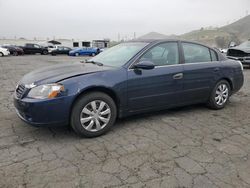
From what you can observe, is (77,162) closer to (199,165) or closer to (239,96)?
(199,165)

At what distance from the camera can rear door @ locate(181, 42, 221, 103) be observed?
4.64 metres

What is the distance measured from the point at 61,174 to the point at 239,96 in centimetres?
542

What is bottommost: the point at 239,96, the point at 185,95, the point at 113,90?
the point at 239,96

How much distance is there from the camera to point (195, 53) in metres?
4.89

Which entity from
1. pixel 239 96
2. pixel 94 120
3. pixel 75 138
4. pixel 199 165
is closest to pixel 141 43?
pixel 94 120

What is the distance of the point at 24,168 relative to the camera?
285 cm

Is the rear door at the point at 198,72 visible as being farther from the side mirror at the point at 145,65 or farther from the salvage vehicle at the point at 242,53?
the salvage vehicle at the point at 242,53

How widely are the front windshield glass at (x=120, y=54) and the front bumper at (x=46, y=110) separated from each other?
1.17m

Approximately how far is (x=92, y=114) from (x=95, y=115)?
5 cm

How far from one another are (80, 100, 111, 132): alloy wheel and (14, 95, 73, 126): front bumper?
0.26m

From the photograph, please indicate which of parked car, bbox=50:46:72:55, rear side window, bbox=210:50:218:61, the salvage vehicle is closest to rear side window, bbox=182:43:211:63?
rear side window, bbox=210:50:218:61

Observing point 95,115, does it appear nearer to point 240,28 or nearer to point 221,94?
point 221,94

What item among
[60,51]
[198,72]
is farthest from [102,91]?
[60,51]

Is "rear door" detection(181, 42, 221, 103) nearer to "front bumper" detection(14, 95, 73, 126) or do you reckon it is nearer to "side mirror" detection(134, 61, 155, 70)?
"side mirror" detection(134, 61, 155, 70)
